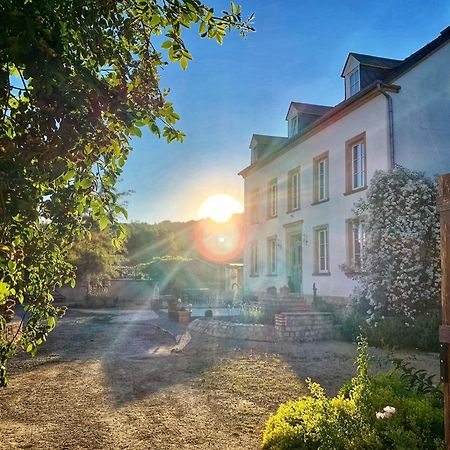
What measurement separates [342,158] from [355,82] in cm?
325

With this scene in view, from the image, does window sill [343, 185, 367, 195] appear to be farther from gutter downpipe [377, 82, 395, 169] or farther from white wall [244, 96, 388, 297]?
gutter downpipe [377, 82, 395, 169]

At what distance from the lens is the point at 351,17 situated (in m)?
7.59

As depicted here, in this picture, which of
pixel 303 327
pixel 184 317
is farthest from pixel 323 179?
pixel 184 317

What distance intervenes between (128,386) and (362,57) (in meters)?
15.1

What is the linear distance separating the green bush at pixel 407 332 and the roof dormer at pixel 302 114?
38.4 feet

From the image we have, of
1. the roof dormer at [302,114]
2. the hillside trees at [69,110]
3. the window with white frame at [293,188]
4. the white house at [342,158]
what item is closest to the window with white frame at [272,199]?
the white house at [342,158]

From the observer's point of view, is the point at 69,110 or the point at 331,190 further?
the point at 331,190

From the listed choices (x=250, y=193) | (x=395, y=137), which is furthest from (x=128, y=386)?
(x=250, y=193)

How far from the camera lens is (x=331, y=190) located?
16969mm

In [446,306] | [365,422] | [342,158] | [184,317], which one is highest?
[342,158]

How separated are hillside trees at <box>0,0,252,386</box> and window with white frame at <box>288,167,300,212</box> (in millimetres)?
17775

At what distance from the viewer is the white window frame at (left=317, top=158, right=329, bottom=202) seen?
58.1 ft

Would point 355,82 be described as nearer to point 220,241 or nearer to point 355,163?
point 355,163

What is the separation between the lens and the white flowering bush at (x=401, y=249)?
11531 mm
